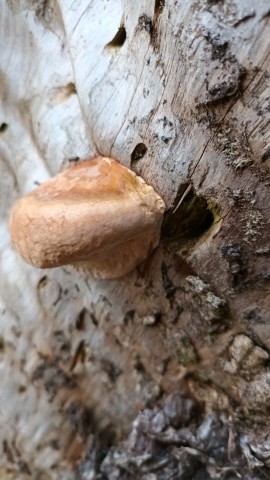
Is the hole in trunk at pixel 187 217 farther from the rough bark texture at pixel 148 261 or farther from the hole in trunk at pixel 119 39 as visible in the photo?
the hole in trunk at pixel 119 39

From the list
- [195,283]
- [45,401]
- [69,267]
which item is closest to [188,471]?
[45,401]

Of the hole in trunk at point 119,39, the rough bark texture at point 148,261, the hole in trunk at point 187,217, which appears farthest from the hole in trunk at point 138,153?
the hole in trunk at point 119,39

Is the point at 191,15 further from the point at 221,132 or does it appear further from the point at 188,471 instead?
the point at 188,471

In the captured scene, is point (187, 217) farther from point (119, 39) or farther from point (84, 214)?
point (119, 39)

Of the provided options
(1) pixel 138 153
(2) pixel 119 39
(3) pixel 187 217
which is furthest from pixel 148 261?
(2) pixel 119 39

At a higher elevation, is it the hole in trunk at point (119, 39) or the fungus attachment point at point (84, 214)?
the hole in trunk at point (119, 39)

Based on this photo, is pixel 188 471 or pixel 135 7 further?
pixel 188 471
